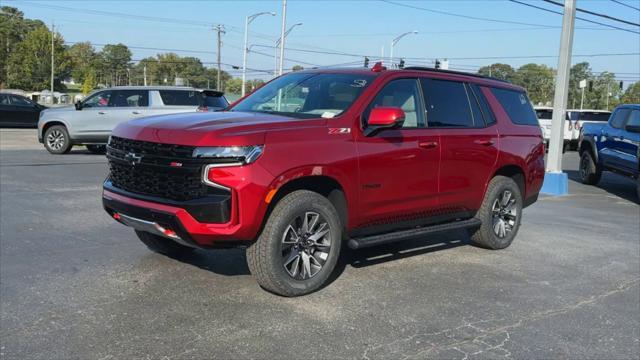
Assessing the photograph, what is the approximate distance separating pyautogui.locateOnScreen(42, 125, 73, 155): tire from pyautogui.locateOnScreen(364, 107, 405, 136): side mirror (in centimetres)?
1277

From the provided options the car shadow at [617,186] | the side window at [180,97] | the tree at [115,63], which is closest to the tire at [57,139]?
the side window at [180,97]

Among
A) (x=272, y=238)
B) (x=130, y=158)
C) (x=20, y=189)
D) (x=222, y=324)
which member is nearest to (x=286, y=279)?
(x=272, y=238)

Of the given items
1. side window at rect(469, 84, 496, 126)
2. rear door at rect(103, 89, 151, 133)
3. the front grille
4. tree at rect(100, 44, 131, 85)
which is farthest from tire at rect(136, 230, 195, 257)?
tree at rect(100, 44, 131, 85)

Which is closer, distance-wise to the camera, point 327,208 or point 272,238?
point 272,238

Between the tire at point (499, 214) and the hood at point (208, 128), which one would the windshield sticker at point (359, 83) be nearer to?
the hood at point (208, 128)

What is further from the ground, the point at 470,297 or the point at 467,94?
the point at 467,94

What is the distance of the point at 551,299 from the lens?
17.0 ft

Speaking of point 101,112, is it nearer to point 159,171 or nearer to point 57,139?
point 57,139

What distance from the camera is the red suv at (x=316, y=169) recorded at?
14.5 feet

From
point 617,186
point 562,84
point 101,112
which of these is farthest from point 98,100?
point 617,186

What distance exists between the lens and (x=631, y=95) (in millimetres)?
116500

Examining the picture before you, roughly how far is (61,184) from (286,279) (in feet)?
23.9

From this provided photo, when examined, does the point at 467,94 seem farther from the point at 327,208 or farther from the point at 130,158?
the point at 130,158

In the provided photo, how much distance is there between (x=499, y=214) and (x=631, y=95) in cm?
12558
